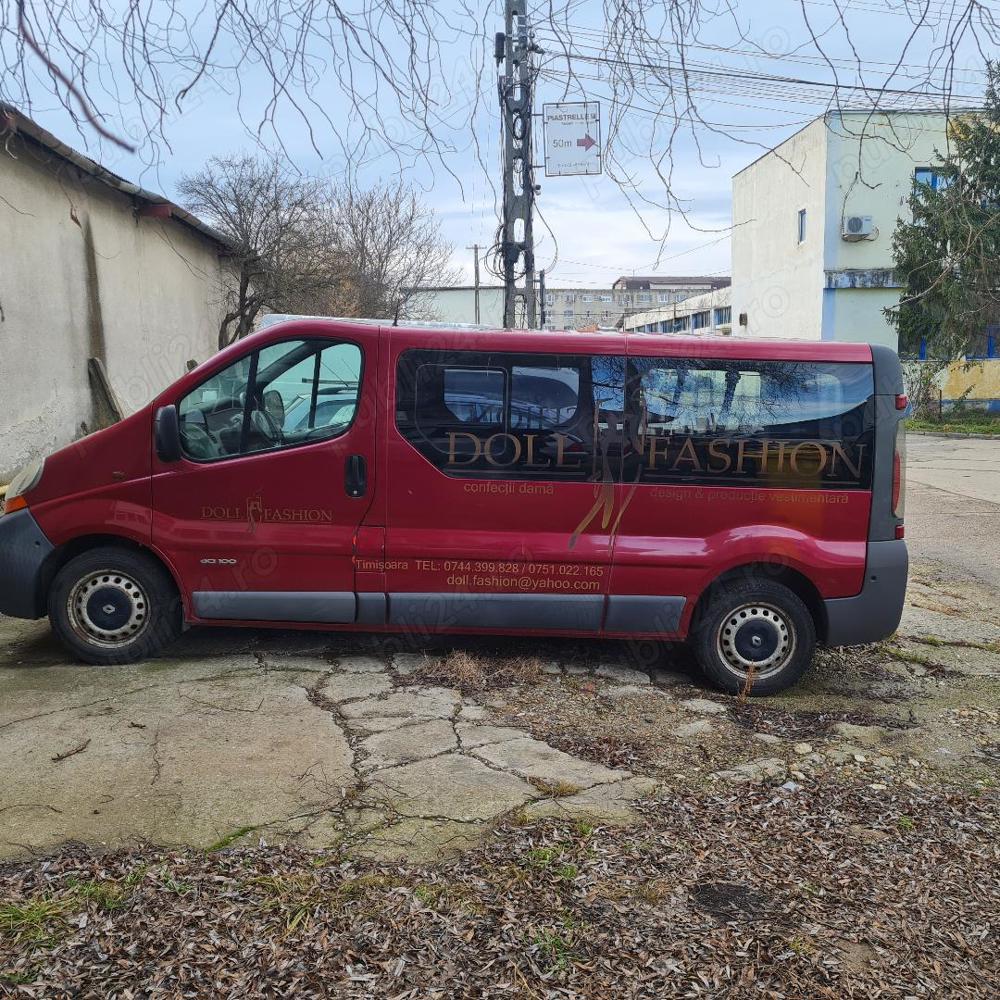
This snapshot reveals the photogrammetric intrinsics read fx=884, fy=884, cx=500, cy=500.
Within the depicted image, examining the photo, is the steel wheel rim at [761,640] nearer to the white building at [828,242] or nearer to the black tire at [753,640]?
the black tire at [753,640]

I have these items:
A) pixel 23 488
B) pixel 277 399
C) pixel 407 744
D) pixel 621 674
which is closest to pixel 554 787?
pixel 407 744

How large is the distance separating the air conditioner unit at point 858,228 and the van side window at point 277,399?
24.7 metres

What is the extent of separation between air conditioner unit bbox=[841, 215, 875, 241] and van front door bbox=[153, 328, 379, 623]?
2474cm

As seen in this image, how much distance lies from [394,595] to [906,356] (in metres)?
26.8

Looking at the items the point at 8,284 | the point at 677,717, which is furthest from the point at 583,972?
the point at 8,284

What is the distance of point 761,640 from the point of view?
4.95 meters

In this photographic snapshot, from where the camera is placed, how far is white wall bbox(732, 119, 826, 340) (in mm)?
27203

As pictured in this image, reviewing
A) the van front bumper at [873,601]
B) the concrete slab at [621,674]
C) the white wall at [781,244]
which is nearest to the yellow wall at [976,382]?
the white wall at [781,244]

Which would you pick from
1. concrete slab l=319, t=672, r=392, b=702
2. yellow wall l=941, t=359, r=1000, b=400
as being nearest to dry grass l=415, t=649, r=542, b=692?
concrete slab l=319, t=672, r=392, b=702

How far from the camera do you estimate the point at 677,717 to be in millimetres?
4566

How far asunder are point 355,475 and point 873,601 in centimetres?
296

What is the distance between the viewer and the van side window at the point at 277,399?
495cm

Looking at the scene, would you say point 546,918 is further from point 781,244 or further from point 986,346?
point 781,244

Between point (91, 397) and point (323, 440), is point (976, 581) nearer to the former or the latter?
point (323, 440)
